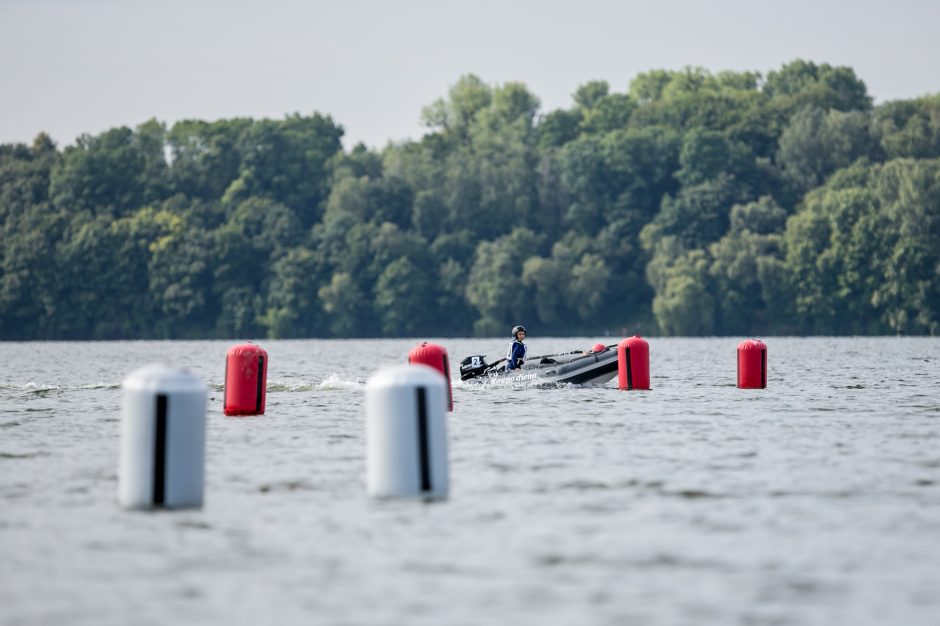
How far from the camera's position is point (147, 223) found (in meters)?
134

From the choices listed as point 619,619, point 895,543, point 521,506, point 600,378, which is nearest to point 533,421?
point 600,378

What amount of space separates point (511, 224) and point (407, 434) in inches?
4551

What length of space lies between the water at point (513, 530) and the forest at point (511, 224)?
8435 cm

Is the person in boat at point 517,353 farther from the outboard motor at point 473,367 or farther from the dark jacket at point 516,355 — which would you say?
the outboard motor at point 473,367

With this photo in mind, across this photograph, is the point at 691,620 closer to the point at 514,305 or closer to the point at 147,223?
the point at 514,305

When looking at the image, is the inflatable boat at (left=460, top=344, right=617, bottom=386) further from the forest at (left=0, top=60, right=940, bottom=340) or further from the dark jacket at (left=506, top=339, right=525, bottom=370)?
the forest at (left=0, top=60, right=940, bottom=340)

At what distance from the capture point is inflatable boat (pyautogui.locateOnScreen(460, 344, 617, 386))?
3669 centimetres

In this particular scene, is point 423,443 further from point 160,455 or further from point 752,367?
point 752,367

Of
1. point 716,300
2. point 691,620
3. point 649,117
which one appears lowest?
point 691,620

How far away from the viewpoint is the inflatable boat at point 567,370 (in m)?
36.7

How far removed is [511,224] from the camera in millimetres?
131250

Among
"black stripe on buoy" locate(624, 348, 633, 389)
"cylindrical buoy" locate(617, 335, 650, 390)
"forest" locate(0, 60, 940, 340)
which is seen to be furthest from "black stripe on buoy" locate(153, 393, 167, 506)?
"forest" locate(0, 60, 940, 340)

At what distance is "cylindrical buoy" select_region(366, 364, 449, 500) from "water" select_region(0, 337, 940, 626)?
0.28 meters

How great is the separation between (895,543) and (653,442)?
9.51m
